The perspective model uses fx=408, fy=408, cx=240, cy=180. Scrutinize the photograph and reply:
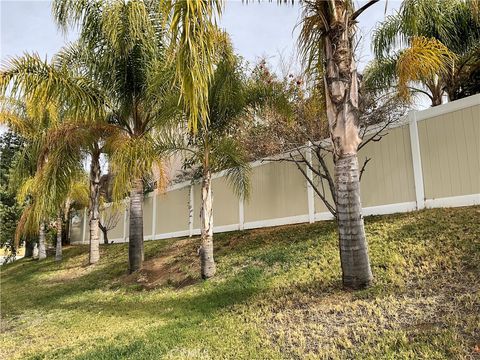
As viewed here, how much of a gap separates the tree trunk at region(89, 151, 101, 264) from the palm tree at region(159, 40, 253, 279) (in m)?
5.97

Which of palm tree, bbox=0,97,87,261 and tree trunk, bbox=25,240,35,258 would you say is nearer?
palm tree, bbox=0,97,87,261

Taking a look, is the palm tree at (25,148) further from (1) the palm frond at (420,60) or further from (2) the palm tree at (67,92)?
(1) the palm frond at (420,60)

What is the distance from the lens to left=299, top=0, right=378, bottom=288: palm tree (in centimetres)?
538

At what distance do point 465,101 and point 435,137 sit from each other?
29.7 inches

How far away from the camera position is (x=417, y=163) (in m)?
7.43

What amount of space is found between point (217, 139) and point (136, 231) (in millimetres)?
3640

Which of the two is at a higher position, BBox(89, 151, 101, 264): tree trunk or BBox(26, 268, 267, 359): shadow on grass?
BBox(89, 151, 101, 264): tree trunk

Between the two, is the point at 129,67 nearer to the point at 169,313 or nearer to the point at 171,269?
the point at 171,269

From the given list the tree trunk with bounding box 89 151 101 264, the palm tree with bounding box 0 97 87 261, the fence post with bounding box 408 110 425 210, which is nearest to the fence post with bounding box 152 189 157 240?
the tree trunk with bounding box 89 151 101 264

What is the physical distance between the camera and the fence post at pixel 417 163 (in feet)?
24.2

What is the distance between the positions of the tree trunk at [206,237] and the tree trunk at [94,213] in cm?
662

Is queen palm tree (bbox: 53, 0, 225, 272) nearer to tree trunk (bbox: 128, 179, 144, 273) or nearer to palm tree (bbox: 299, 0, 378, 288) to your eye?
tree trunk (bbox: 128, 179, 144, 273)

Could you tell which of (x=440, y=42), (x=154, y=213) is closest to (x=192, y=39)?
(x=440, y=42)

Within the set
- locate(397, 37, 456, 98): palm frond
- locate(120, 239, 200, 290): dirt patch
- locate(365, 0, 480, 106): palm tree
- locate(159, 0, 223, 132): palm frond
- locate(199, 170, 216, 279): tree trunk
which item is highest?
locate(365, 0, 480, 106): palm tree
